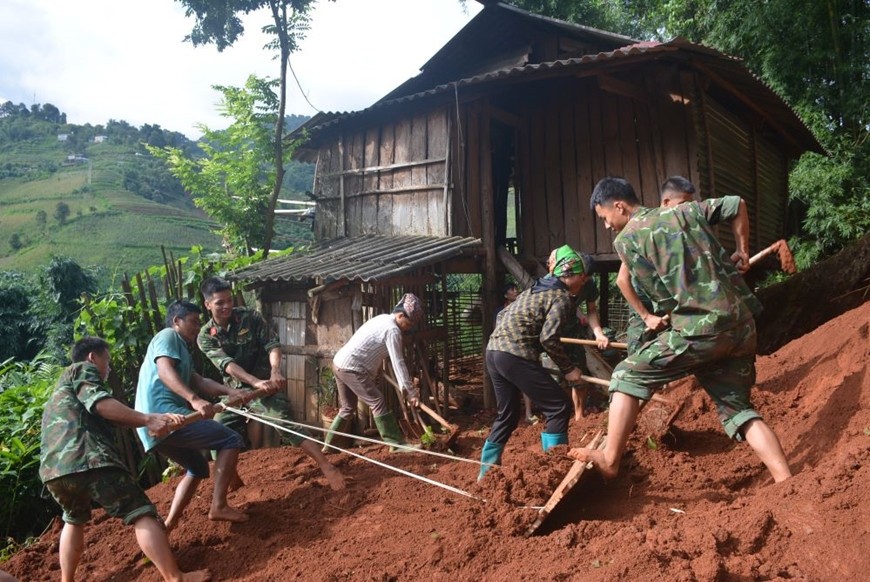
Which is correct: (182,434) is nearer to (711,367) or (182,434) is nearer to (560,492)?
(560,492)

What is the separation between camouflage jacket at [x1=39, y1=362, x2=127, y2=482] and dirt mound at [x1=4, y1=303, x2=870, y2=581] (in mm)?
967

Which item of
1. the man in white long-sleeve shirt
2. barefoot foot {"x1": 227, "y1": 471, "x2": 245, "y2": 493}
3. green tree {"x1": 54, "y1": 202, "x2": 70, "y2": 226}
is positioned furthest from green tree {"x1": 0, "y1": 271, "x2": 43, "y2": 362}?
green tree {"x1": 54, "y1": 202, "x2": 70, "y2": 226}

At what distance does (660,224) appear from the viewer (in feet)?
10.6

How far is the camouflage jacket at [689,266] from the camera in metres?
3.06

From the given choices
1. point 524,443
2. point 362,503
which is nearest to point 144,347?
point 362,503

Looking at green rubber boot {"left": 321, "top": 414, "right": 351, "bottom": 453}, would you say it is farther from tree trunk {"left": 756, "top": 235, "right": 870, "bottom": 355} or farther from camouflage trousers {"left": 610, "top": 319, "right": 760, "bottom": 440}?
tree trunk {"left": 756, "top": 235, "right": 870, "bottom": 355}

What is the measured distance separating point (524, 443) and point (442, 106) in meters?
5.02

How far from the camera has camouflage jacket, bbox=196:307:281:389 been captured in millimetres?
5215

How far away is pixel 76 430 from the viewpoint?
12.1 feet

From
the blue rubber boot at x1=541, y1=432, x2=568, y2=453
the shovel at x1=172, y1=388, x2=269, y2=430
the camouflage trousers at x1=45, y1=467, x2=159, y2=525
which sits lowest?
the camouflage trousers at x1=45, y1=467, x2=159, y2=525

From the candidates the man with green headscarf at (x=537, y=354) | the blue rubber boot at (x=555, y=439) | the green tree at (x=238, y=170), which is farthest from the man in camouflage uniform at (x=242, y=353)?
the green tree at (x=238, y=170)

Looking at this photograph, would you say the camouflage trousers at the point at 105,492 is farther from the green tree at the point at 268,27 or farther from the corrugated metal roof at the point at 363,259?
the green tree at the point at 268,27

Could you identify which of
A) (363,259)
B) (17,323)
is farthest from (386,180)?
(17,323)

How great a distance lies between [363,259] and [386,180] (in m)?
2.14
